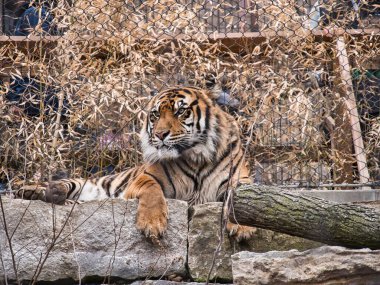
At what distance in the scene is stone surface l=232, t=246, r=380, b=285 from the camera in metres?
3.07

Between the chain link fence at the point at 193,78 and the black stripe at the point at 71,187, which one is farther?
the chain link fence at the point at 193,78

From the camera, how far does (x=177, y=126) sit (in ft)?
14.2

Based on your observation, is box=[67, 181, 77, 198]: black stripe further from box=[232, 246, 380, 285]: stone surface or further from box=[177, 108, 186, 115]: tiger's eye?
box=[232, 246, 380, 285]: stone surface

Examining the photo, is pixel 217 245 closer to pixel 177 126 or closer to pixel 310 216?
pixel 310 216

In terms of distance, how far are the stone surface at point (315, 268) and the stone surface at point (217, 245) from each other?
0.64m

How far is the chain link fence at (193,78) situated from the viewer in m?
5.48

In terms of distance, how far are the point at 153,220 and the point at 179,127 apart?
67cm

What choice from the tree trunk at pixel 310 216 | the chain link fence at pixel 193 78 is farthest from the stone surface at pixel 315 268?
the chain link fence at pixel 193 78

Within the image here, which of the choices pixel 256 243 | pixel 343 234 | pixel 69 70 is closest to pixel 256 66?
pixel 69 70

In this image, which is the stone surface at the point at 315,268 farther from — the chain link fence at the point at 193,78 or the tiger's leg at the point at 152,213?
the chain link fence at the point at 193,78

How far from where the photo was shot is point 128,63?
6.02 m

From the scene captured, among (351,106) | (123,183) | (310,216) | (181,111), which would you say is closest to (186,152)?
(181,111)

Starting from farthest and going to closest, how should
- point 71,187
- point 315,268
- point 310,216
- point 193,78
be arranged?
point 193,78 → point 71,187 → point 310,216 → point 315,268

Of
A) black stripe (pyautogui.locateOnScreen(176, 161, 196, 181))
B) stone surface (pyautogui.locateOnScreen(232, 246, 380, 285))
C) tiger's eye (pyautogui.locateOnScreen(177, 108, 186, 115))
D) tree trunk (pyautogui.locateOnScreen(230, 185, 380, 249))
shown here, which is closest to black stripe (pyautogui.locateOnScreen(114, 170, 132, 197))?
black stripe (pyautogui.locateOnScreen(176, 161, 196, 181))
